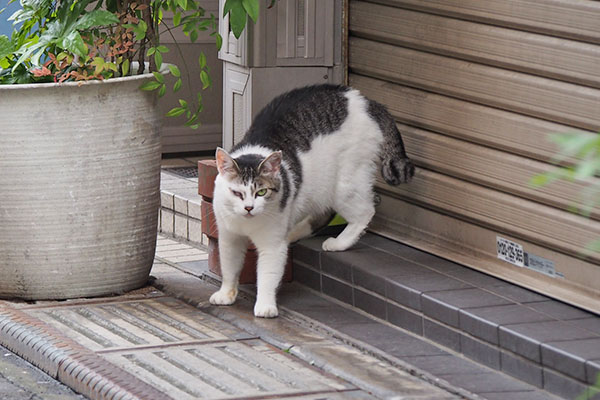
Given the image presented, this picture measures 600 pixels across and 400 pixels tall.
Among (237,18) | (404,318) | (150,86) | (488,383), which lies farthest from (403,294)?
(150,86)

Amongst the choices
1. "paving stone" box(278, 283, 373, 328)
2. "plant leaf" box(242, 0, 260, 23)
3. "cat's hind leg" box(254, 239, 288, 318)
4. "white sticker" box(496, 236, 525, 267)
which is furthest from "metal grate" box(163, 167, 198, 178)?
"white sticker" box(496, 236, 525, 267)

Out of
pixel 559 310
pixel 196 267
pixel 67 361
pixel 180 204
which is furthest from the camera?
pixel 180 204

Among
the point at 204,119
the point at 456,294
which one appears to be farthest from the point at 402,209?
the point at 204,119

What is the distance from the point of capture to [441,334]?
11.9ft

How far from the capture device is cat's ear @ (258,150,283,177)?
3.81 metres

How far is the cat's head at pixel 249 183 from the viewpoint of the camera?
149 inches

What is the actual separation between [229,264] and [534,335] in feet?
4.86

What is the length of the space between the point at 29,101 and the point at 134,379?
4.67 feet

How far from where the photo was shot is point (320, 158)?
429 cm

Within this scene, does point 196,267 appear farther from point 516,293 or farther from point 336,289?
point 516,293

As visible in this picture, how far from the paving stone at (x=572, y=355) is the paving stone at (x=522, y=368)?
0.05 metres

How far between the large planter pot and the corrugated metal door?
1205 mm

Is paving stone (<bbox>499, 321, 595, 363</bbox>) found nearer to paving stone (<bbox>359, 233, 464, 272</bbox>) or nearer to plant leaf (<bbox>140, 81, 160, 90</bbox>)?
paving stone (<bbox>359, 233, 464, 272</bbox>)

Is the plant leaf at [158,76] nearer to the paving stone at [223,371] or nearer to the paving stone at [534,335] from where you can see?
the paving stone at [223,371]
